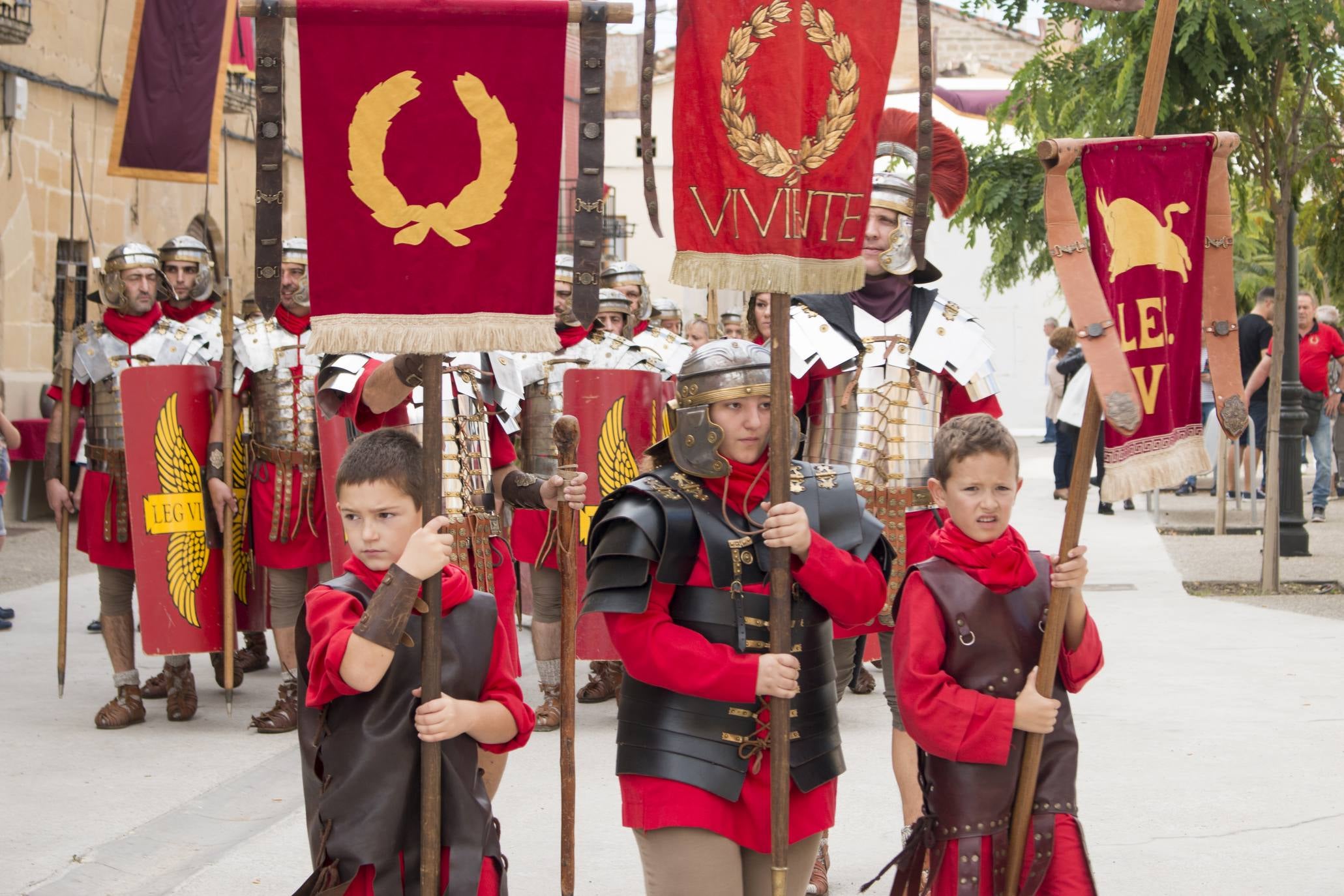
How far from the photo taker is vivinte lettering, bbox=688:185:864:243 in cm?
325

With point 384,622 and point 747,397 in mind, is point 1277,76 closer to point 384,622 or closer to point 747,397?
point 747,397

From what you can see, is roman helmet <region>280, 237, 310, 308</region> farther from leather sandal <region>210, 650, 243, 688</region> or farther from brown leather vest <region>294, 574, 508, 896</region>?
brown leather vest <region>294, 574, 508, 896</region>

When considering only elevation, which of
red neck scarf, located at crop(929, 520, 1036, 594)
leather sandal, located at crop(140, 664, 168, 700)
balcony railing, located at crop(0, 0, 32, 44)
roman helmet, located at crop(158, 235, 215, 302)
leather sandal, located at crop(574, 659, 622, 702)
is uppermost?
balcony railing, located at crop(0, 0, 32, 44)

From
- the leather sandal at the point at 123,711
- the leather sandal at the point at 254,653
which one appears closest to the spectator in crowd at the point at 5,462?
the leather sandal at the point at 254,653

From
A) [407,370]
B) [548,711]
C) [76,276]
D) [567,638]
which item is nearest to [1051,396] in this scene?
[76,276]

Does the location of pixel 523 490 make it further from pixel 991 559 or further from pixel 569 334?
pixel 569 334

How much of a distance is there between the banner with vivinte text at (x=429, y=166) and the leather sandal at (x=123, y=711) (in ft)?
13.4

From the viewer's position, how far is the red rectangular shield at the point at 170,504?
639 cm

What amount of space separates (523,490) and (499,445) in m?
1.31

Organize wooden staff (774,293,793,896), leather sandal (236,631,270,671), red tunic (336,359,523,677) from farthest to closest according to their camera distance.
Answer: leather sandal (236,631,270,671), red tunic (336,359,523,677), wooden staff (774,293,793,896)

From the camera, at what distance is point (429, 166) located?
2.98 m

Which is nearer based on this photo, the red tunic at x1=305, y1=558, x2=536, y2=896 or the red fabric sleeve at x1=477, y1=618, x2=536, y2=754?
the red tunic at x1=305, y1=558, x2=536, y2=896

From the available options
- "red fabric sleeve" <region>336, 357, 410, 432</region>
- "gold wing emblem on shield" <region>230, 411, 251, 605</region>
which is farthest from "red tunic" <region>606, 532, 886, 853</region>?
"gold wing emblem on shield" <region>230, 411, 251, 605</region>

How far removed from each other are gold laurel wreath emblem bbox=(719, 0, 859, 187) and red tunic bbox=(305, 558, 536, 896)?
3.34ft
